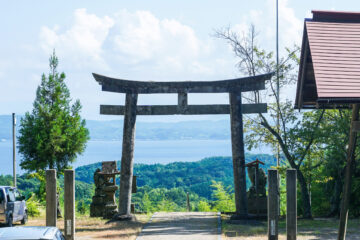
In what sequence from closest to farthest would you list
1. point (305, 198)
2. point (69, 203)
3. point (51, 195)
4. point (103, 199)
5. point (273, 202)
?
1. point (273, 202)
2. point (51, 195)
3. point (69, 203)
4. point (103, 199)
5. point (305, 198)

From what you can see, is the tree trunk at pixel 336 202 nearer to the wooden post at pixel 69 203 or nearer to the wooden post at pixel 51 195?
the wooden post at pixel 69 203

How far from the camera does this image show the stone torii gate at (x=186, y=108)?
59.3 ft

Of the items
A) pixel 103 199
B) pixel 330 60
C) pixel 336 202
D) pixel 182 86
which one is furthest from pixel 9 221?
pixel 336 202

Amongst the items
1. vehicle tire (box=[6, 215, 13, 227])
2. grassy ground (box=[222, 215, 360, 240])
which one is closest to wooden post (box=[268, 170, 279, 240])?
grassy ground (box=[222, 215, 360, 240])

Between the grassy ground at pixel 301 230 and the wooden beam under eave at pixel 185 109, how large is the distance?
3937 millimetres

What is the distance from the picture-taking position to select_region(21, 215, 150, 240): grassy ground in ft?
49.2

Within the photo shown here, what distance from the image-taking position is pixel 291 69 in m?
21.7

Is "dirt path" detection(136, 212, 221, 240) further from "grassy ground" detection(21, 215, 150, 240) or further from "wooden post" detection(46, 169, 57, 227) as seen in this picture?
"wooden post" detection(46, 169, 57, 227)

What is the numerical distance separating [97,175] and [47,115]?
4277mm

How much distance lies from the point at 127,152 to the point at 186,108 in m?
2.60

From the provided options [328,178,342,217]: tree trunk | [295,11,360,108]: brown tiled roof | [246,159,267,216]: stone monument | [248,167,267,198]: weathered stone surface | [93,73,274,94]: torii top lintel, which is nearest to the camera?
[295,11,360,108]: brown tiled roof

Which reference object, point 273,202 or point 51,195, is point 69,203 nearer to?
point 51,195

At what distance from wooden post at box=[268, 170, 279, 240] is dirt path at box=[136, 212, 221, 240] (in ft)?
9.96

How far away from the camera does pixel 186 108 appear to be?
18188 millimetres
